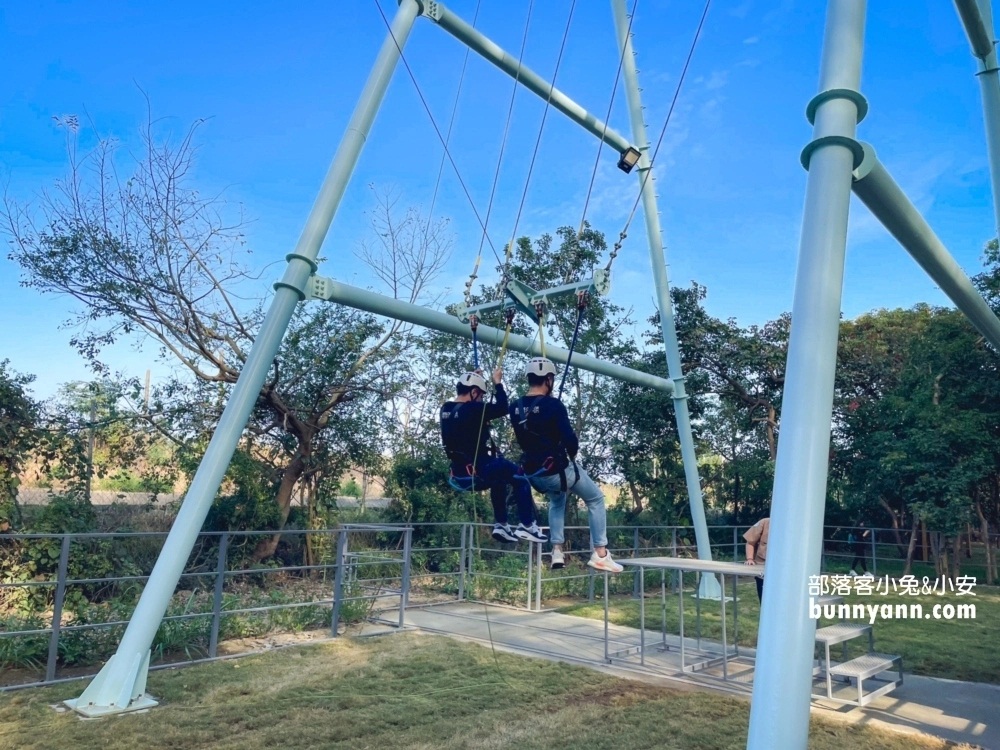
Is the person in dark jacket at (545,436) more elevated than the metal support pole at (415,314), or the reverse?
the metal support pole at (415,314)

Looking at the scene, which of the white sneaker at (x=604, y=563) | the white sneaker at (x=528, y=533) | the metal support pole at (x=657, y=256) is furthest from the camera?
the metal support pole at (x=657, y=256)

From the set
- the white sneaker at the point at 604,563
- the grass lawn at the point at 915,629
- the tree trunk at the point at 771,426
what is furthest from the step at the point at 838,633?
the tree trunk at the point at 771,426

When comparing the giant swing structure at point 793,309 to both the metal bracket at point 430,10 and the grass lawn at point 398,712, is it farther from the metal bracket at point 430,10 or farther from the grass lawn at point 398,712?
the grass lawn at point 398,712

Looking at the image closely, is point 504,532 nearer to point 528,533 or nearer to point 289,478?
point 528,533

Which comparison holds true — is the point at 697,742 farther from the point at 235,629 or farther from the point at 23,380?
the point at 23,380

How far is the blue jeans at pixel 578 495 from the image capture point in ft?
18.9

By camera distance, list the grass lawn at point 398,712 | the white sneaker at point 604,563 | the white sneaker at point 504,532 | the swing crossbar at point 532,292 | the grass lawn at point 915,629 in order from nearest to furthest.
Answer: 1. the grass lawn at point 398,712
2. the white sneaker at point 504,532
3. the white sneaker at point 604,563
4. the swing crossbar at point 532,292
5. the grass lawn at point 915,629

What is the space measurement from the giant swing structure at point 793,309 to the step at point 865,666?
3.27 m

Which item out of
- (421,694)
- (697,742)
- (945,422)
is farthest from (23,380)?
(945,422)

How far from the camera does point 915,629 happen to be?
33.7 ft

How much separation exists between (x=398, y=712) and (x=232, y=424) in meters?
3.00

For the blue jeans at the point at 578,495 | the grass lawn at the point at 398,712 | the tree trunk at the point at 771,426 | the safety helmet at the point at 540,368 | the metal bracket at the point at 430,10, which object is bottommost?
the grass lawn at the point at 398,712

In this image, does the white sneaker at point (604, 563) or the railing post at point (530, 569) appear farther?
the railing post at point (530, 569)

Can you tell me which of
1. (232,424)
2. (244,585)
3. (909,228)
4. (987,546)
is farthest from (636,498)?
(909,228)
